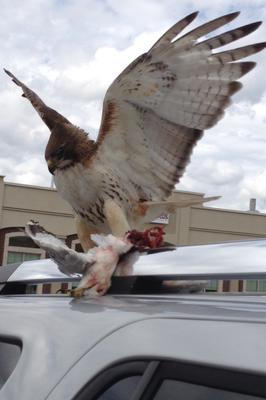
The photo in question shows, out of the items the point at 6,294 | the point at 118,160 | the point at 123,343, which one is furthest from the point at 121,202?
the point at 123,343

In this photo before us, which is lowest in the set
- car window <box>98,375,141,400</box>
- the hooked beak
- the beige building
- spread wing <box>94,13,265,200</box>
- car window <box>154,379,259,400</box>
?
car window <box>98,375,141,400</box>

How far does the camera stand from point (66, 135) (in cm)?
306

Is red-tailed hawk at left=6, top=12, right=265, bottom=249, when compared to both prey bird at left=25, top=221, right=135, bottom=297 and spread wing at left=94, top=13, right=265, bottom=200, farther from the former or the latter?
prey bird at left=25, top=221, right=135, bottom=297

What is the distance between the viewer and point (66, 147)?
302 cm

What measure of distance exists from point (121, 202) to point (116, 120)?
0.39 m

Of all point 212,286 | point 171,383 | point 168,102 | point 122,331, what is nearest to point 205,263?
point 212,286

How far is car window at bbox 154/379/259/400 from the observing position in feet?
3.65

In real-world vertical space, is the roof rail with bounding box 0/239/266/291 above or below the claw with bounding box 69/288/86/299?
above

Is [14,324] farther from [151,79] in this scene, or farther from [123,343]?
[151,79]

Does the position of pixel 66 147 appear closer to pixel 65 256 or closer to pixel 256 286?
pixel 65 256

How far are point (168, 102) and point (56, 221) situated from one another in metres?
24.7

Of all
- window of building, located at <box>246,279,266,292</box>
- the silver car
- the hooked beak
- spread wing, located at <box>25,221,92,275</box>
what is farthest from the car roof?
the hooked beak

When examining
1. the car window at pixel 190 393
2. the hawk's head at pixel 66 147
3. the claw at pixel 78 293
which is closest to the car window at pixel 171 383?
the car window at pixel 190 393

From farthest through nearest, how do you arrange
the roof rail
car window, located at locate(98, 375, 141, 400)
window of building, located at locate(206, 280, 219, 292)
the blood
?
the blood < window of building, located at locate(206, 280, 219, 292) < the roof rail < car window, located at locate(98, 375, 141, 400)
